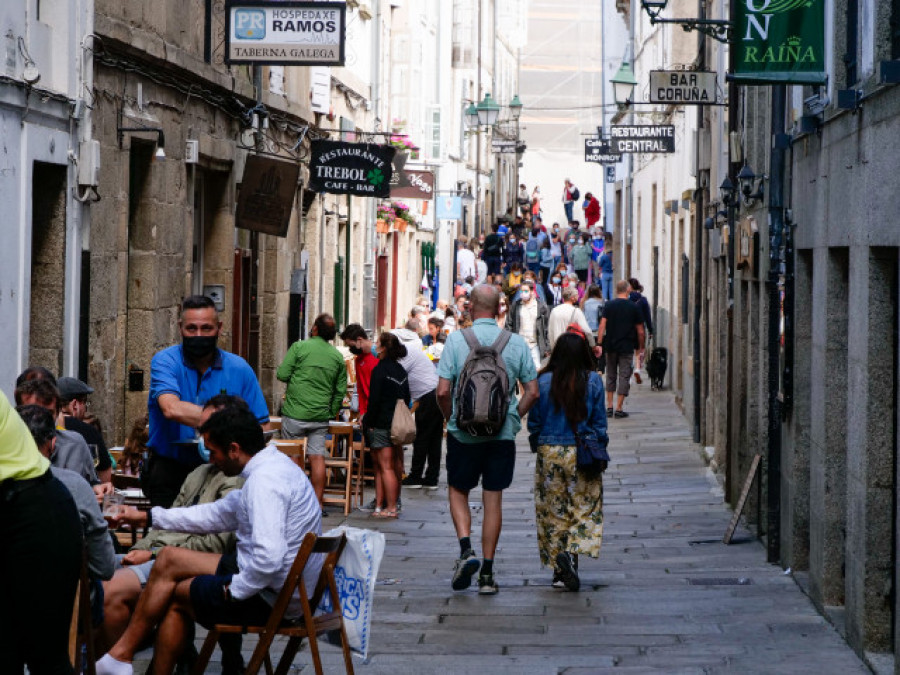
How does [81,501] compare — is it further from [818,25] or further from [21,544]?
[818,25]

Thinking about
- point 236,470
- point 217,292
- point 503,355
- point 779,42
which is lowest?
point 236,470

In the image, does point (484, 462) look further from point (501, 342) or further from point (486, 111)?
point (486, 111)

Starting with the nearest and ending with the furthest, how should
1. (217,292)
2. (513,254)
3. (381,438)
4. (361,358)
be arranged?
(381,438) → (361,358) → (217,292) → (513,254)

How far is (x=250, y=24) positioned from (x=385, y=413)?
4.09 metres

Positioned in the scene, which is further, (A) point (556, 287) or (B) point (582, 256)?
(B) point (582, 256)

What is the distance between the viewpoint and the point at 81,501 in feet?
21.9

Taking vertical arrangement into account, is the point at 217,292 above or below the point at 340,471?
above

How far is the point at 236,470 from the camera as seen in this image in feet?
24.9

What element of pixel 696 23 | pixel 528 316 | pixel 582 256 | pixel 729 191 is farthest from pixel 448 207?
pixel 696 23

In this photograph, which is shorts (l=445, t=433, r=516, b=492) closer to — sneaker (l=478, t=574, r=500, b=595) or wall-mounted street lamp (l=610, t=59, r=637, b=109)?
sneaker (l=478, t=574, r=500, b=595)

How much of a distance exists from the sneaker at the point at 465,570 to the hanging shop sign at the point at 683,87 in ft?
22.7

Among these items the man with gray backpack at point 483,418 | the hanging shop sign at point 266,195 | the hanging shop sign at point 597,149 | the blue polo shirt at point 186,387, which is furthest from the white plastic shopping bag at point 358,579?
the hanging shop sign at point 597,149

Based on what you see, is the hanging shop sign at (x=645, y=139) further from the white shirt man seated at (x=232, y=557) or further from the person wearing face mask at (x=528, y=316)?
the white shirt man seated at (x=232, y=557)

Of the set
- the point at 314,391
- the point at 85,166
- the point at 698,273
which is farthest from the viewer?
the point at 698,273
